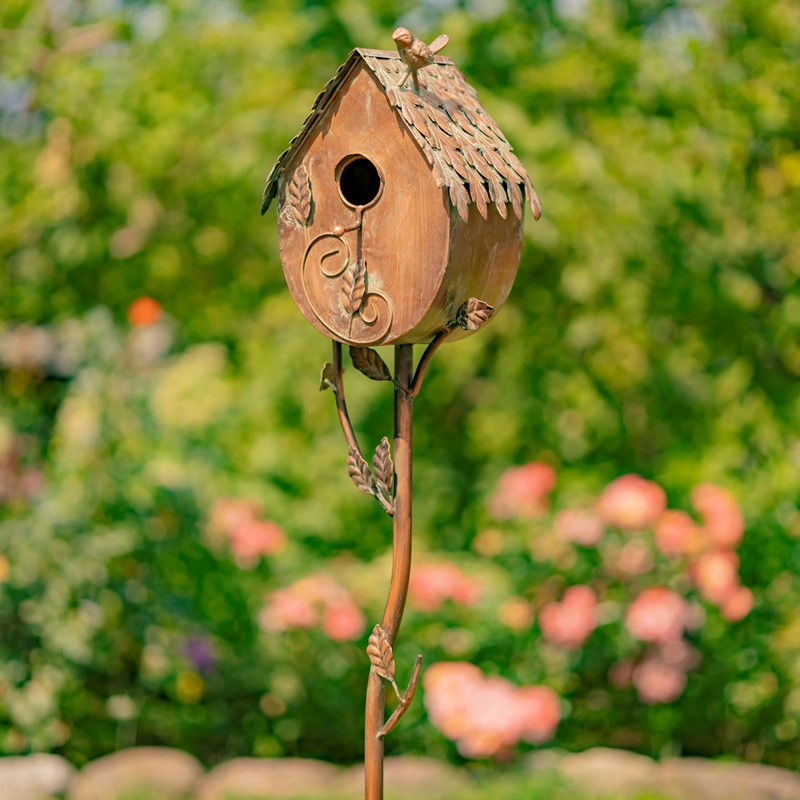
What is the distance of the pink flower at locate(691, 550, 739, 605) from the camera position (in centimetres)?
381

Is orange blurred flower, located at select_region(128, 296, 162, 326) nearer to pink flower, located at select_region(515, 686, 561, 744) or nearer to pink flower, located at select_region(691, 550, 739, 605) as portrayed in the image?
pink flower, located at select_region(515, 686, 561, 744)

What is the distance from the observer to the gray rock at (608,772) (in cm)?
344

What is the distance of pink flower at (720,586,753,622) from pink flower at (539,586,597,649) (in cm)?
42

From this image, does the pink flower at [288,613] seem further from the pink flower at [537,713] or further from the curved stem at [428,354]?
the curved stem at [428,354]

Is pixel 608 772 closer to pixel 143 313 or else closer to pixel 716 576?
pixel 716 576

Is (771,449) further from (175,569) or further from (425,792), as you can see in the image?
(175,569)

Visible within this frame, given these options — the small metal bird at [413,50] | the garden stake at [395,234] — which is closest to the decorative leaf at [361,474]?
the garden stake at [395,234]

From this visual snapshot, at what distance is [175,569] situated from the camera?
410 cm

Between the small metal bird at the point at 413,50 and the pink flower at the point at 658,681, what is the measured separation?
8.11 ft

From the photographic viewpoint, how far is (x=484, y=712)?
141 inches

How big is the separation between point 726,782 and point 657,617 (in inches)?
21.3

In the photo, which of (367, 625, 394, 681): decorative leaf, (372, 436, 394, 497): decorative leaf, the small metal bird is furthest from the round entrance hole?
(367, 625, 394, 681): decorative leaf

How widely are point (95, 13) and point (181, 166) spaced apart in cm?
76

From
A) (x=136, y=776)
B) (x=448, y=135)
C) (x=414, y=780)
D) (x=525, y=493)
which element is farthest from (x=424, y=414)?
(x=448, y=135)
